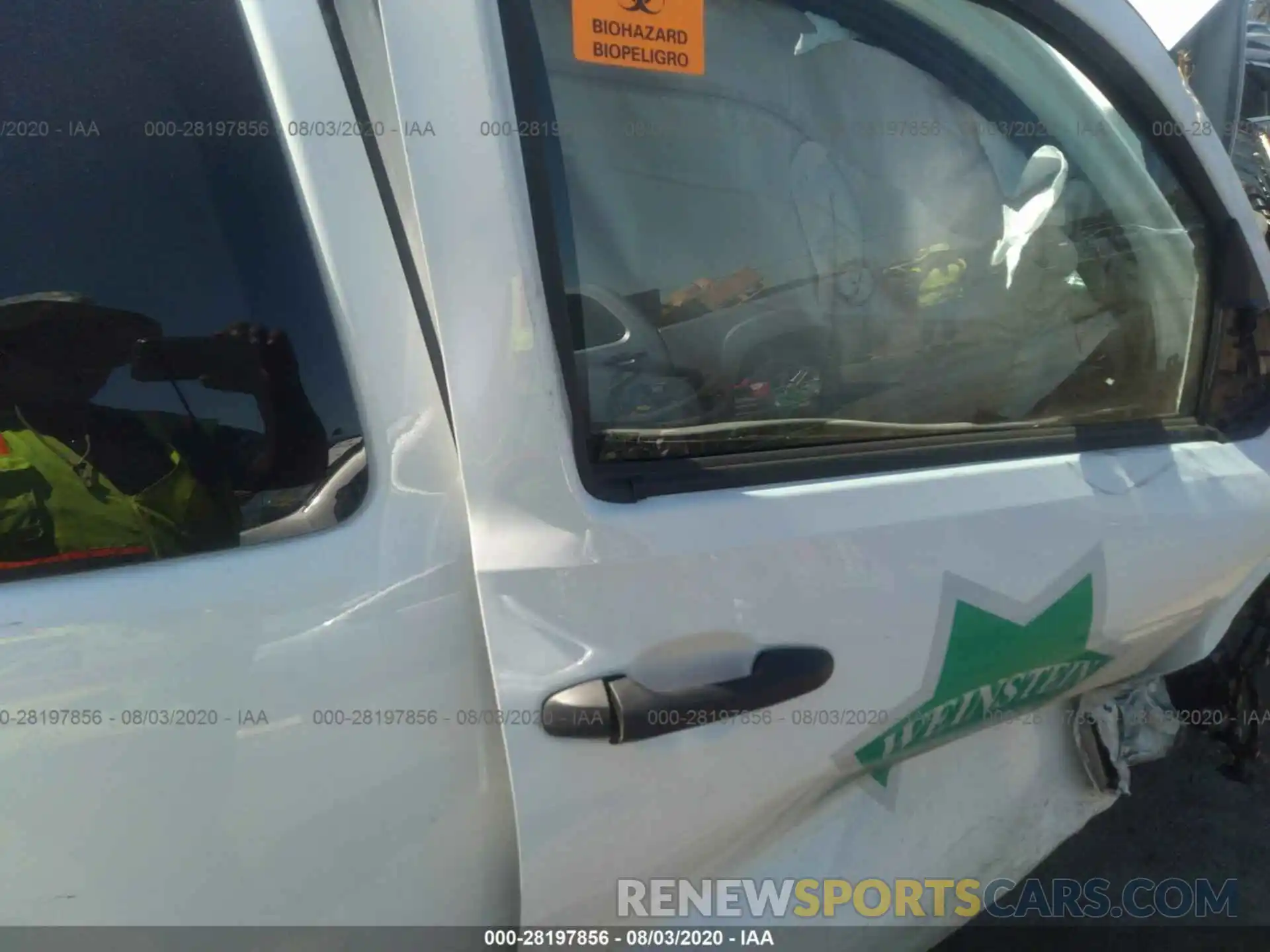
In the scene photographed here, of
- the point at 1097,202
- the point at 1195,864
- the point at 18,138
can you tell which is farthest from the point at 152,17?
the point at 1195,864

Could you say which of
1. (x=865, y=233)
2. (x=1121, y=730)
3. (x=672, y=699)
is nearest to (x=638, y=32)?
(x=865, y=233)

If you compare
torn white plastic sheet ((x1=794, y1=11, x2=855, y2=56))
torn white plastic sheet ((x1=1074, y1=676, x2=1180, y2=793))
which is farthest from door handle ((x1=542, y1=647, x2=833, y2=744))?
torn white plastic sheet ((x1=794, y1=11, x2=855, y2=56))

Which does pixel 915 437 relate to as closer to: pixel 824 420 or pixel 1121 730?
pixel 824 420

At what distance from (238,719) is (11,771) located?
0.23 m

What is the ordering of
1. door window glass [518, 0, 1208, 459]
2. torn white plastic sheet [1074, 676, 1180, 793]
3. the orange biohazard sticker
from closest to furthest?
the orange biohazard sticker → door window glass [518, 0, 1208, 459] → torn white plastic sheet [1074, 676, 1180, 793]

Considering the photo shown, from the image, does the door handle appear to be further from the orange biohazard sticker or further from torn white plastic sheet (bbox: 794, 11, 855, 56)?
torn white plastic sheet (bbox: 794, 11, 855, 56)

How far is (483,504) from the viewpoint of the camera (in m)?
1.12

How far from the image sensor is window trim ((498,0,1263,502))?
1.13m

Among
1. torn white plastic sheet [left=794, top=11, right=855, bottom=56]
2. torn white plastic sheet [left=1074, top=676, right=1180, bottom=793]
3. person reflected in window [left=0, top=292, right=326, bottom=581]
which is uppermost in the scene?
torn white plastic sheet [left=794, top=11, right=855, bottom=56]

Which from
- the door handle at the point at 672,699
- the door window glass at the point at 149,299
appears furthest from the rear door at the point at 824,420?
the door window glass at the point at 149,299

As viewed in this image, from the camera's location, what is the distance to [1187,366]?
176 cm

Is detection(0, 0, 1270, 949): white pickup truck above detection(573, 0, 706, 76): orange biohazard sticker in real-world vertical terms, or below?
below

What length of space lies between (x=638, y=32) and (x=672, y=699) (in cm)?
83

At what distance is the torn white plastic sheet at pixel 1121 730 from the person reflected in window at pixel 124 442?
1.42m
